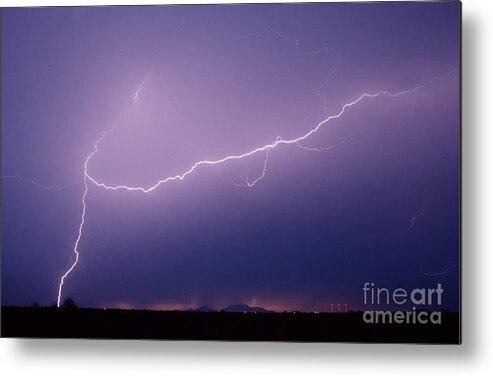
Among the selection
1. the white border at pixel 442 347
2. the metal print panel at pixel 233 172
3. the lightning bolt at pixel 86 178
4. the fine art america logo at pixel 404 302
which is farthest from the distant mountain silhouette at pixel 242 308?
the lightning bolt at pixel 86 178

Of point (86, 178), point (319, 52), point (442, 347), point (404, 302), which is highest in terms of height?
point (319, 52)

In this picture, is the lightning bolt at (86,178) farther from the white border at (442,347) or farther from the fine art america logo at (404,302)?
the fine art america logo at (404,302)

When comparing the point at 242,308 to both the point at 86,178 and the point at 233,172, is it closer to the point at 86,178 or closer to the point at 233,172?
the point at 233,172

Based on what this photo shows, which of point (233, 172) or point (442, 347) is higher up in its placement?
point (233, 172)

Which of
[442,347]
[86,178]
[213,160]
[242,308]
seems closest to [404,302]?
[442,347]

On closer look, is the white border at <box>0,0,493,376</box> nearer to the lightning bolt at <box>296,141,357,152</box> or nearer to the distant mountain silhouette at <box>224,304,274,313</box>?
the distant mountain silhouette at <box>224,304,274,313</box>

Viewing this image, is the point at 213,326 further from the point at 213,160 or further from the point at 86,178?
the point at 86,178

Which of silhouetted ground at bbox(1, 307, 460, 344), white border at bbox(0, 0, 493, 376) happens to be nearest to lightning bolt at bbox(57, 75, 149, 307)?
silhouetted ground at bbox(1, 307, 460, 344)

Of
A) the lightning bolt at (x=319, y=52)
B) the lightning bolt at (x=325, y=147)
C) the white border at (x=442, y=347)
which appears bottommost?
the white border at (x=442, y=347)
